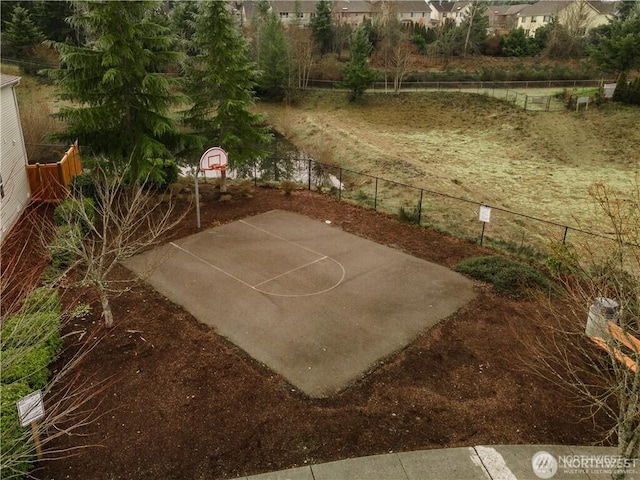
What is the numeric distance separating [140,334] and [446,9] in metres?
103

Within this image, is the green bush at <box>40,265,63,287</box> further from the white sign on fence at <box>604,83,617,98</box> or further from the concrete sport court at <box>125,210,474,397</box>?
the white sign on fence at <box>604,83,617,98</box>

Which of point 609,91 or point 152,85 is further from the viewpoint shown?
point 609,91

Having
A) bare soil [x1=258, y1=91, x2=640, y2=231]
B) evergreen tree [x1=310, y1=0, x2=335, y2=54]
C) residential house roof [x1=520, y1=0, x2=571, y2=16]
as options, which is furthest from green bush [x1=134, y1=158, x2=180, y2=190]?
residential house roof [x1=520, y1=0, x2=571, y2=16]

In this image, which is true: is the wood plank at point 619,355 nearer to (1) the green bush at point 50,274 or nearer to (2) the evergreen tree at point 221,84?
(1) the green bush at point 50,274

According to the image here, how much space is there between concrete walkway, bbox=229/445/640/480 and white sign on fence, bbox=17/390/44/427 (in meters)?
2.77

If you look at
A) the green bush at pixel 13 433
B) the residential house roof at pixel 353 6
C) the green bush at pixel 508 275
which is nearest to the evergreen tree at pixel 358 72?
the green bush at pixel 508 275

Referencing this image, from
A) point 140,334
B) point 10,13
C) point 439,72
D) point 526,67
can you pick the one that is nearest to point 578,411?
point 140,334

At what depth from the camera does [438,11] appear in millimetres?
95688

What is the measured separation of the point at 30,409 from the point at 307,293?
6670mm

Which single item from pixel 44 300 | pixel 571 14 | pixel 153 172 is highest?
pixel 571 14

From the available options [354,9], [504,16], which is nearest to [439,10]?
[504,16]

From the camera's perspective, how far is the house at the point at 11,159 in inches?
561

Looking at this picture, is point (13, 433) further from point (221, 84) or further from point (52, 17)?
point (52, 17)

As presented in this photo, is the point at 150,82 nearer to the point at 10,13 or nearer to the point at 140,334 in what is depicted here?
the point at 140,334
